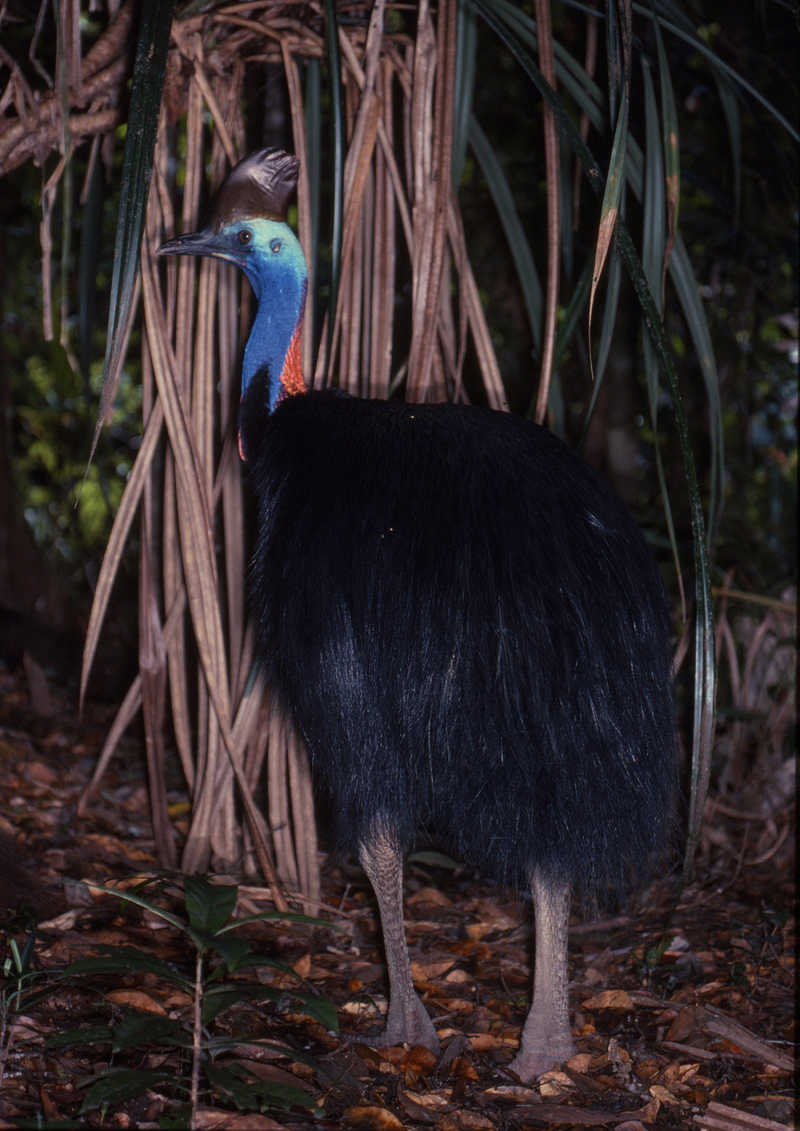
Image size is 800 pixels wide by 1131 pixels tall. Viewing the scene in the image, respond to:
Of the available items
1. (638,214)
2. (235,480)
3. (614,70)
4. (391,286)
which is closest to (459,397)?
(391,286)

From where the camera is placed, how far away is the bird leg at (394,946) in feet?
7.20

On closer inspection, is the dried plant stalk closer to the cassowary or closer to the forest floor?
the forest floor

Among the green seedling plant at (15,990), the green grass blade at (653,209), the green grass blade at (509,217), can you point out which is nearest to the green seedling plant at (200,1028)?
the green seedling plant at (15,990)

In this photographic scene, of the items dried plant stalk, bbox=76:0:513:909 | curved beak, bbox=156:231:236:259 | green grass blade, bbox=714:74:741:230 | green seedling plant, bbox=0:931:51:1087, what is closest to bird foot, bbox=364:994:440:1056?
dried plant stalk, bbox=76:0:513:909

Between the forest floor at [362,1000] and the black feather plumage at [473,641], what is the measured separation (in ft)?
1.32

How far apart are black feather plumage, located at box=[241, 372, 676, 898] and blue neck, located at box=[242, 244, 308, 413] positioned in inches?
9.9

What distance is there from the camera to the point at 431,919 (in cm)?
287

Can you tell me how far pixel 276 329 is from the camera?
2.41 m

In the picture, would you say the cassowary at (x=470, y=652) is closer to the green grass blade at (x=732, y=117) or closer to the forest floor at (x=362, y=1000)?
the forest floor at (x=362, y=1000)

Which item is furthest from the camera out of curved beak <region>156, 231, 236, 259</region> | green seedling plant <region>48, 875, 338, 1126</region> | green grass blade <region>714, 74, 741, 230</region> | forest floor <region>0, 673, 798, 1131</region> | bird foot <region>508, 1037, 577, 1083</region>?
green grass blade <region>714, 74, 741, 230</region>

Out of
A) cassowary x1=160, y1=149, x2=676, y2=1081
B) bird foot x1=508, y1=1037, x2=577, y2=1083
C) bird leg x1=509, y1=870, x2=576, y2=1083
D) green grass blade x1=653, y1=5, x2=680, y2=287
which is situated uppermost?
green grass blade x1=653, y1=5, x2=680, y2=287

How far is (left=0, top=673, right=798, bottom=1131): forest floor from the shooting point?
5.54 feet

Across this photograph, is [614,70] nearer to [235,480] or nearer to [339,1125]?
[235,480]

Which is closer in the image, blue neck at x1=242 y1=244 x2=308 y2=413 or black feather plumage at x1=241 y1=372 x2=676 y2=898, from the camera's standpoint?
black feather plumage at x1=241 y1=372 x2=676 y2=898
